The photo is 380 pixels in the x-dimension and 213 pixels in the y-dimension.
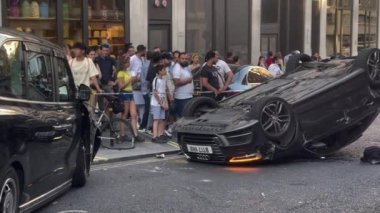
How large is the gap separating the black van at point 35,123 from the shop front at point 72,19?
30.4 feet

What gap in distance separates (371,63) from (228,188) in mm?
3810

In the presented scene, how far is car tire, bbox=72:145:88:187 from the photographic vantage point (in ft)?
26.4

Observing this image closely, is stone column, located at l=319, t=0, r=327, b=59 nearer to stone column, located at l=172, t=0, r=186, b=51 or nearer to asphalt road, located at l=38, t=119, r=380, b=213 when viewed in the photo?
stone column, located at l=172, t=0, r=186, b=51

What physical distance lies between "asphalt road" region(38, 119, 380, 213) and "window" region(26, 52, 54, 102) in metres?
1.27

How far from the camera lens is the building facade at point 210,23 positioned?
17.5 m

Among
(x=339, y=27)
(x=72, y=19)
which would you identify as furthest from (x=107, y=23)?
(x=339, y=27)

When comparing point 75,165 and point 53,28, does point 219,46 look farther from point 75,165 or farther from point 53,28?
point 75,165

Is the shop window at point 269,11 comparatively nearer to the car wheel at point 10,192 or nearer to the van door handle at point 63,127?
the van door handle at point 63,127

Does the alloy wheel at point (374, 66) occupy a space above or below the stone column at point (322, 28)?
below

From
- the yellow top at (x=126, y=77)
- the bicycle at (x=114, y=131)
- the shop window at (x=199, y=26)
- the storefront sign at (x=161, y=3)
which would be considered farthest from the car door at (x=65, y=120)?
the shop window at (x=199, y=26)

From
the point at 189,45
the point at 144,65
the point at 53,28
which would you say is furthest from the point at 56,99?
the point at 189,45

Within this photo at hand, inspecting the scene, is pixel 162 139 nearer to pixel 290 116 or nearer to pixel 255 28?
pixel 290 116

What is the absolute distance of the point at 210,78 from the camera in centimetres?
1323

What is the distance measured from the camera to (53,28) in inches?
687
